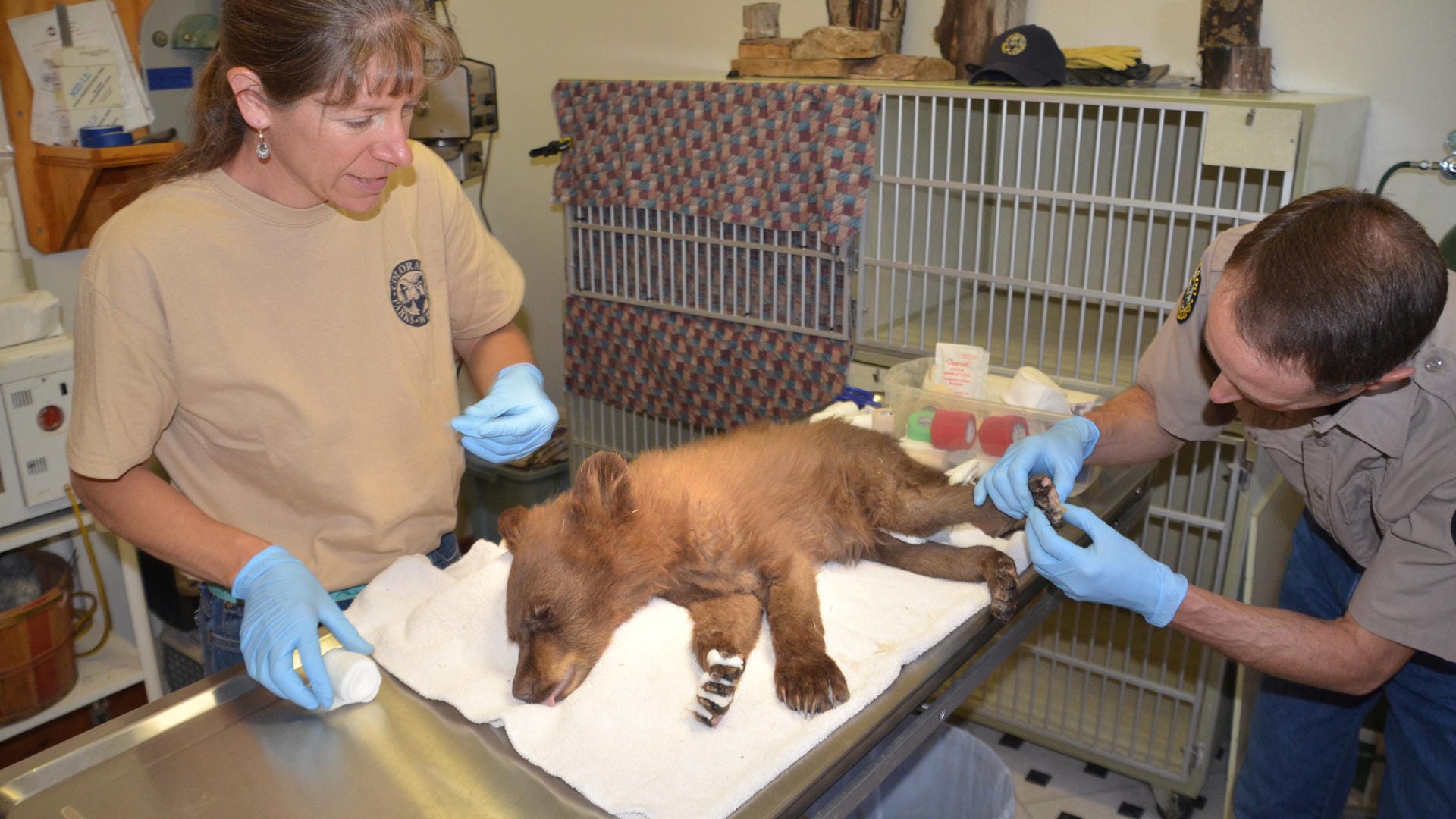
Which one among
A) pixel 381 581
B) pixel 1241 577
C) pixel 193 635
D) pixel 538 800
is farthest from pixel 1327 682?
pixel 193 635

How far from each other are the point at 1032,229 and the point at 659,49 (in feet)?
7.76

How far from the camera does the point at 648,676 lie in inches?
63.2

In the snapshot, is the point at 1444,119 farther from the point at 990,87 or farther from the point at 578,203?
the point at 578,203

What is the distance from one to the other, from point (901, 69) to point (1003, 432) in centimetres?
142

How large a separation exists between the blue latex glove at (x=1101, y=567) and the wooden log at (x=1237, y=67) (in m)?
1.83

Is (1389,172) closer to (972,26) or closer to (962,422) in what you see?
(972,26)

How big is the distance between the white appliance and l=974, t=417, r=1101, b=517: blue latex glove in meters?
2.66

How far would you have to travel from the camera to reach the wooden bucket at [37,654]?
3.06 m

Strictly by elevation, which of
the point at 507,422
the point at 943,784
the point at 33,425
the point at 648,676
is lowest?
the point at 943,784

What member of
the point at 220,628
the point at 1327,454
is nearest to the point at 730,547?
the point at 220,628

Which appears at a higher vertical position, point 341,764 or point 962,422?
point 962,422

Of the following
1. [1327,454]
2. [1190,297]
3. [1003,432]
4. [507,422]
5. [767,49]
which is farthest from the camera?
[767,49]

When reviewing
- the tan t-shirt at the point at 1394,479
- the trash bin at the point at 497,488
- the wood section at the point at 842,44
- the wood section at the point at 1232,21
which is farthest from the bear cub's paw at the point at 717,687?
the trash bin at the point at 497,488

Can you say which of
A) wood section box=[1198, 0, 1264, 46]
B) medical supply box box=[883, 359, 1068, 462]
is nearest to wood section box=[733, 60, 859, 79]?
wood section box=[1198, 0, 1264, 46]
